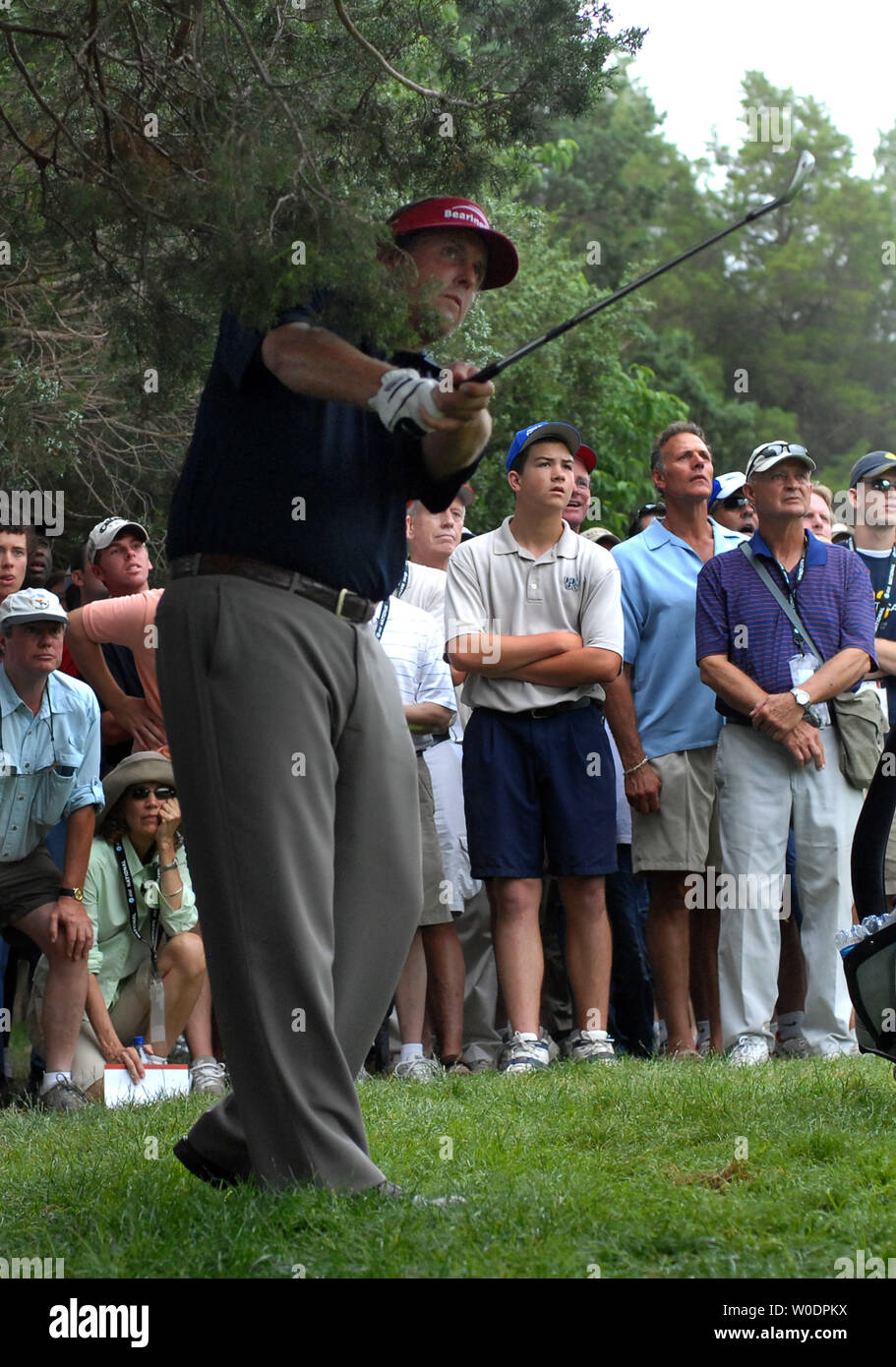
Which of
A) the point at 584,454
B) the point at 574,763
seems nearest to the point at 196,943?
the point at 574,763

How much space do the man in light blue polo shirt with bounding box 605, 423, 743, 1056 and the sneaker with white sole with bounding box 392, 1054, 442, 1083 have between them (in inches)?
45.3

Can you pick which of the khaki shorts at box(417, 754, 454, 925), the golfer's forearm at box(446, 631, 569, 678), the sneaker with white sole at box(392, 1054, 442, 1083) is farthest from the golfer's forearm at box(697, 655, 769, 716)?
the sneaker with white sole at box(392, 1054, 442, 1083)

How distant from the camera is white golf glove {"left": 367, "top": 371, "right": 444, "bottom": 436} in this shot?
3.96 m

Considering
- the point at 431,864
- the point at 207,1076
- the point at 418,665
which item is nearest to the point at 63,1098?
the point at 207,1076

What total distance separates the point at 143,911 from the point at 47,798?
77 centimetres

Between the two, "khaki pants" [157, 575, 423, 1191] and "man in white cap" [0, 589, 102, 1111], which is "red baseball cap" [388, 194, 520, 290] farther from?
"man in white cap" [0, 589, 102, 1111]

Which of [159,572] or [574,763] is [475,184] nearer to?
[574,763]

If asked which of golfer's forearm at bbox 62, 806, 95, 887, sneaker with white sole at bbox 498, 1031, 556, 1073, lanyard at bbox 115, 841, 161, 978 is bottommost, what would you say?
sneaker with white sole at bbox 498, 1031, 556, 1073

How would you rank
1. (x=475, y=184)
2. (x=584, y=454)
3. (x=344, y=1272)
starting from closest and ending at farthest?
(x=344, y=1272)
(x=475, y=184)
(x=584, y=454)

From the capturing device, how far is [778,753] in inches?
325

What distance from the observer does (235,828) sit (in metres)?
4.38

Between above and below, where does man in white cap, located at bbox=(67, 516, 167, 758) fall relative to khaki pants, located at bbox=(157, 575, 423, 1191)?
above
